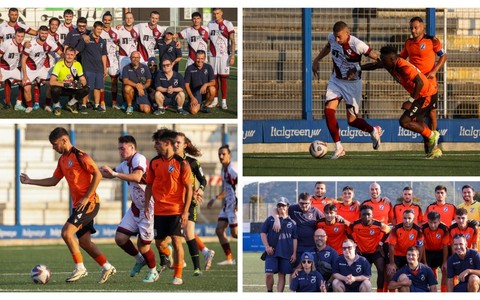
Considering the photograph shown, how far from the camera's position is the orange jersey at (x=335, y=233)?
42.5 feet

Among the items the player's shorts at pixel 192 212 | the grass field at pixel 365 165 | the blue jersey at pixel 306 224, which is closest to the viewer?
the player's shorts at pixel 192 212

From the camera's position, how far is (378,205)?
13695 mm

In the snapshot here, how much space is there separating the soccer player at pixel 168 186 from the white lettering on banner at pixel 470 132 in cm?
854

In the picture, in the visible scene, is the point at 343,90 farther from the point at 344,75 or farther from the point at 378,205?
the point at 378,205

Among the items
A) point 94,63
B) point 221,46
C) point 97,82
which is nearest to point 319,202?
point 97,82

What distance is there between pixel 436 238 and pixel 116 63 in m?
6.33

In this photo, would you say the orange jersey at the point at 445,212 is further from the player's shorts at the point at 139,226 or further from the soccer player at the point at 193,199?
the player's shorts at the point at 139,226

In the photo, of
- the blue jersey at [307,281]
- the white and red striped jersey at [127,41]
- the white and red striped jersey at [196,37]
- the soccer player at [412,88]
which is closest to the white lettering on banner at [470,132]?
the soccer player at [412,88]

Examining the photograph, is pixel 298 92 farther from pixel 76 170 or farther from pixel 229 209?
pixel 76 170

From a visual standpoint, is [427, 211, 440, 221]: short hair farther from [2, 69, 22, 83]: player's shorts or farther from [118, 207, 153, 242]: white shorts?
[2, 69, 22, 83]: player's shorts

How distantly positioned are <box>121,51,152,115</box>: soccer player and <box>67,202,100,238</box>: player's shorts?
4199 mm

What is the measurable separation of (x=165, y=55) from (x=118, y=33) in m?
0.92

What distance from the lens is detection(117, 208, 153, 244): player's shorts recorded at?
495 inches

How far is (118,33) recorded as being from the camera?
17.1m
